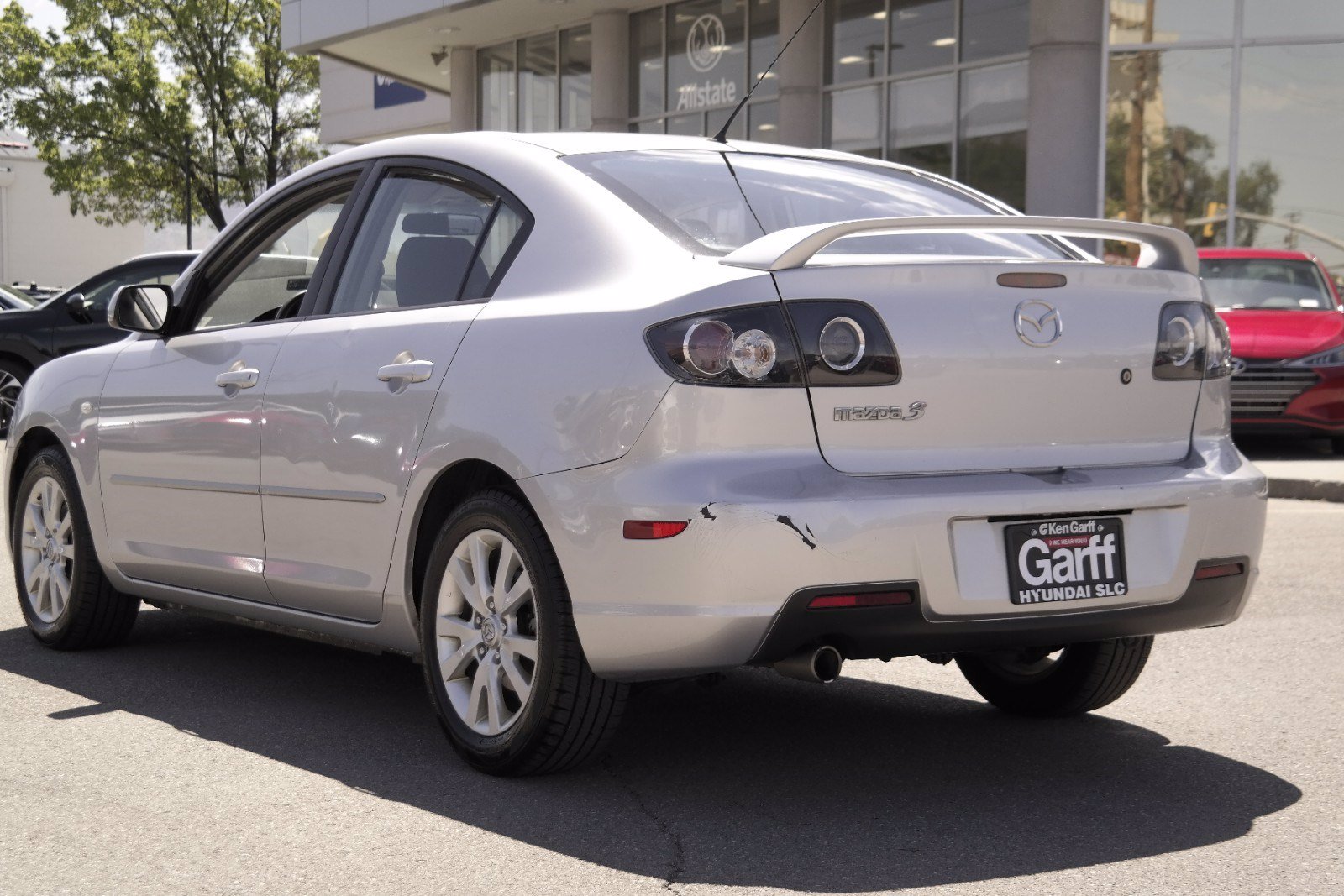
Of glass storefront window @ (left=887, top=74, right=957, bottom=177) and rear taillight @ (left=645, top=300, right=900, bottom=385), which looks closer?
rear taillight @ (left=645, top=300, right=900, bottom=385)

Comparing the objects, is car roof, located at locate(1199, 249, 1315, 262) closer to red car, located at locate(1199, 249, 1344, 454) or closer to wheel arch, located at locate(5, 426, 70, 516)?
red car, located at locate(1199, 249, 1344, 454)

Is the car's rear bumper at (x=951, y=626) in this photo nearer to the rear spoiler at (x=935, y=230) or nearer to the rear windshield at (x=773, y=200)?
the rear spoiler at (x=935, y=230)

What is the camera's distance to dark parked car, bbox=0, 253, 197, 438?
53.5ft

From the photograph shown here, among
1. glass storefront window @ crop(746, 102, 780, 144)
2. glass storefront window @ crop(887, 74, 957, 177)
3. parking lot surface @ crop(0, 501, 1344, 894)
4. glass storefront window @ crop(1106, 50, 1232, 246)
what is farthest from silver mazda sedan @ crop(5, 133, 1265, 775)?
glass storefront window @ crop(746, 102, 780, 144)

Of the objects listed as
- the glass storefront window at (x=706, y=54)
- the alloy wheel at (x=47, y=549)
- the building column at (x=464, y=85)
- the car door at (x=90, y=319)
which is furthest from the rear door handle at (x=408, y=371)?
the building column at (x=464, y=85)

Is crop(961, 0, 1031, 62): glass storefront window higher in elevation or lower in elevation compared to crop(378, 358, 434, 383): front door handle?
higher

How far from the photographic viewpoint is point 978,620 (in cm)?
387

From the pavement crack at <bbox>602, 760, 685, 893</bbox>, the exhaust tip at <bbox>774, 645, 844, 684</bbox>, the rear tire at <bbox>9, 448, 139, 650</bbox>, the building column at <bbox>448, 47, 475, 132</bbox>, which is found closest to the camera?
the pavement crack at <bbox>602, 760, 685, 893</bbox>

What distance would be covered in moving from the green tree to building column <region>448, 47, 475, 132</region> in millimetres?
16152

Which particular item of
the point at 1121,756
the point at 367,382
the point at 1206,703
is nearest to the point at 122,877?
the point at 367,382

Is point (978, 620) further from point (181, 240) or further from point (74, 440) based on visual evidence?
point (181, 240)

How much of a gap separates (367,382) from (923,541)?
1.62 meters

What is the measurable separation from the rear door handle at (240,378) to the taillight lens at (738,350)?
1754 millimetres

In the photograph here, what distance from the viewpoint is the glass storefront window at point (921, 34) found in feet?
69.7
